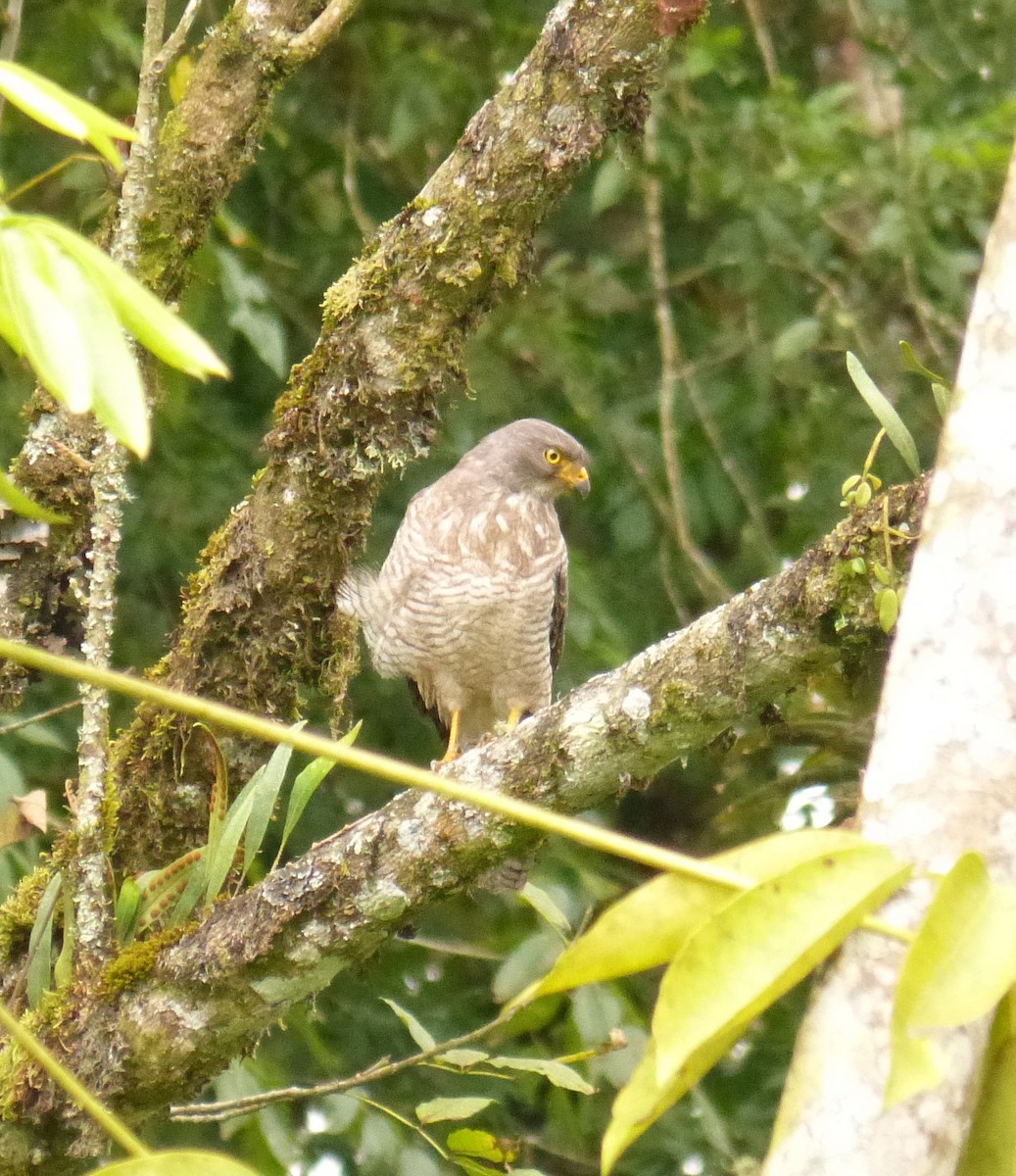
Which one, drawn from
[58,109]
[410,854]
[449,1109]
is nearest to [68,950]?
[410,854]

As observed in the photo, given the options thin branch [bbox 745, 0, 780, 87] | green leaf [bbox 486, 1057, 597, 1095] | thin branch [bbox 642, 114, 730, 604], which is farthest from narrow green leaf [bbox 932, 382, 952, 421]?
thin branch [bbox 745, 0, 780, 87]

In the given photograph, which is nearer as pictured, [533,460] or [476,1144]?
[476,1144]

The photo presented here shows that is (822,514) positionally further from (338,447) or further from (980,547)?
(980,547)

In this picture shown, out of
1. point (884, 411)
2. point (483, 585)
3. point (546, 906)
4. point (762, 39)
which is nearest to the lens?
point (884, 411)

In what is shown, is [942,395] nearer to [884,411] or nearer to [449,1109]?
[884,411]

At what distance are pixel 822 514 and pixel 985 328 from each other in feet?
14.4

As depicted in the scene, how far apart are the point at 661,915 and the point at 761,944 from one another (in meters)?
0.10

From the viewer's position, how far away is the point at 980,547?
131 cm

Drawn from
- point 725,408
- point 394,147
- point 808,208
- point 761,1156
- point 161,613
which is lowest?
point 761,1156

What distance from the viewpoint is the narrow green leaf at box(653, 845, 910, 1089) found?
42.0 inches

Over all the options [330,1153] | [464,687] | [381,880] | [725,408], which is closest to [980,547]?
[381,880]

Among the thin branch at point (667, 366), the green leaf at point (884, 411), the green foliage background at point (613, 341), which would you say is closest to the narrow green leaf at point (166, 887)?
the green leaf at point (884, 411)

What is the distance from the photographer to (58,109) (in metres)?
1.10

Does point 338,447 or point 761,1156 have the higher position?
point 338,447
